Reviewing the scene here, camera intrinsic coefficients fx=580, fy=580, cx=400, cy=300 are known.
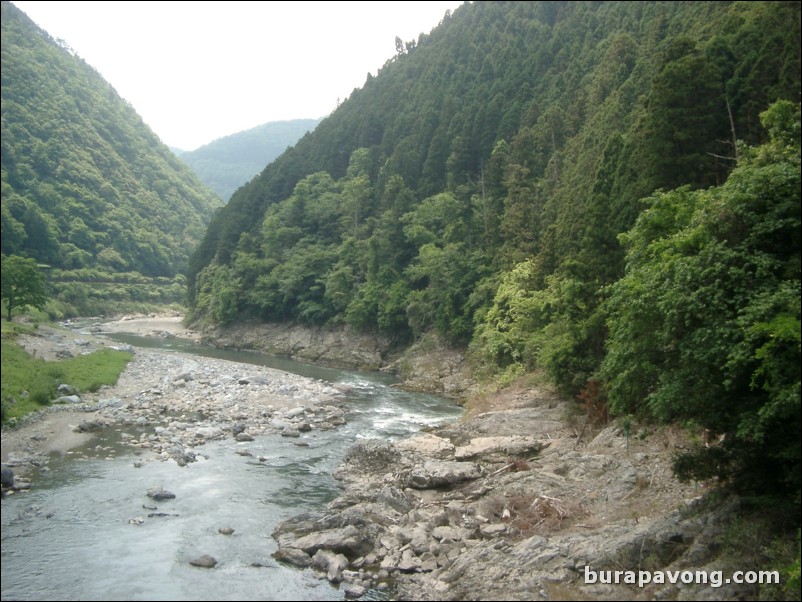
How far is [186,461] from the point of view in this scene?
68.0 feet

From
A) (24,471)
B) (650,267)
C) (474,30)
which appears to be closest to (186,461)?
(24,471)

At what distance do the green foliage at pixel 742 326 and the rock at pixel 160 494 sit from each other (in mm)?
13691

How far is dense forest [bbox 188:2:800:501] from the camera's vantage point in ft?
35.9

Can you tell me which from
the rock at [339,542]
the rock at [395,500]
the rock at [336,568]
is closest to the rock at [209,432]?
the rock at [395,500]

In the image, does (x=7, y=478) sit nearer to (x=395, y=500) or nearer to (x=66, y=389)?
(x=395, y=500)

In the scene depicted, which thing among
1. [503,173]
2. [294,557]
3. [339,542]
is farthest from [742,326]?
[503,173]

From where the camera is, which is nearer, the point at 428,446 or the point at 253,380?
the point at 428,446

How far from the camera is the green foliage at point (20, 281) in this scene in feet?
40.8

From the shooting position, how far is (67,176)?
2233 cm

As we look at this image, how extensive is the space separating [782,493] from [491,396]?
2063 centimetres

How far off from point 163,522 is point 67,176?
14287mm

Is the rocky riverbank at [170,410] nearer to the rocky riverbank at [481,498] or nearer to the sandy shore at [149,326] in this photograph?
the rocky riverbank at [481,498]

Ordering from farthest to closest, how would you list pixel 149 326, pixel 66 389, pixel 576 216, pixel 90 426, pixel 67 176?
pixel 149 326 → pixel 576 216 → pixel 66 389 → pixel 90 426 → pixel 67 176

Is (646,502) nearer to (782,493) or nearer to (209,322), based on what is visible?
(782,493)
